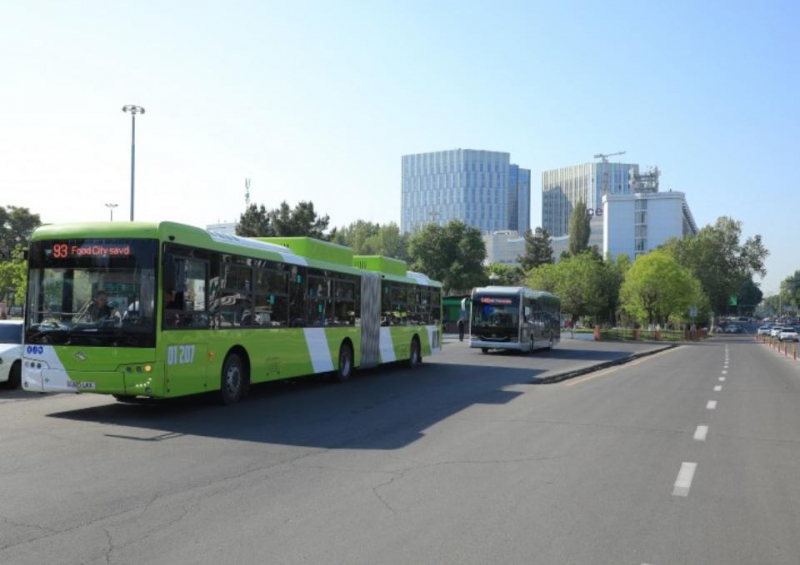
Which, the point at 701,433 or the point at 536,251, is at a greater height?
the point at 536,251

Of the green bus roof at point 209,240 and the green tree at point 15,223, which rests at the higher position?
the green tree at point 15,223

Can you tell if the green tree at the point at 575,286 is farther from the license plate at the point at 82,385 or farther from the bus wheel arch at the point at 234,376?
the license plate at the point at 82,385

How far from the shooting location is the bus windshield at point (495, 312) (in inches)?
1368

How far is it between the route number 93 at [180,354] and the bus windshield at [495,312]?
2411 centimetres

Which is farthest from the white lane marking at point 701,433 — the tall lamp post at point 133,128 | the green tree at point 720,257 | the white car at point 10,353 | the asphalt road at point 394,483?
the green tree at point 720,257

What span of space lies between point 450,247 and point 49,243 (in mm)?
75144

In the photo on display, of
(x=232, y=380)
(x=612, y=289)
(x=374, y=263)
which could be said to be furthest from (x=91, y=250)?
(x=612, y=289)

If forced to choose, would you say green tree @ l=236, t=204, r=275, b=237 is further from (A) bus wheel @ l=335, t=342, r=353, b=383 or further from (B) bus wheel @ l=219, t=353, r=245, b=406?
(B) bus wheel @ l=219, t=353, r=245, b=406

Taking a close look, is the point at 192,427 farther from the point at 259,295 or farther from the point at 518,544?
the point at 518,544

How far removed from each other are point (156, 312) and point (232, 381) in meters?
2.74

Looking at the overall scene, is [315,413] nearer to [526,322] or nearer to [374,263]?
[374,263]

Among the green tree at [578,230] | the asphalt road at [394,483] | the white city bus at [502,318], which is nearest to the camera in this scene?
the asphalt road at [394,483]

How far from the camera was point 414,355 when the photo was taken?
2420cm

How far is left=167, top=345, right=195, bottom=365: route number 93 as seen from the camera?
456 inches
